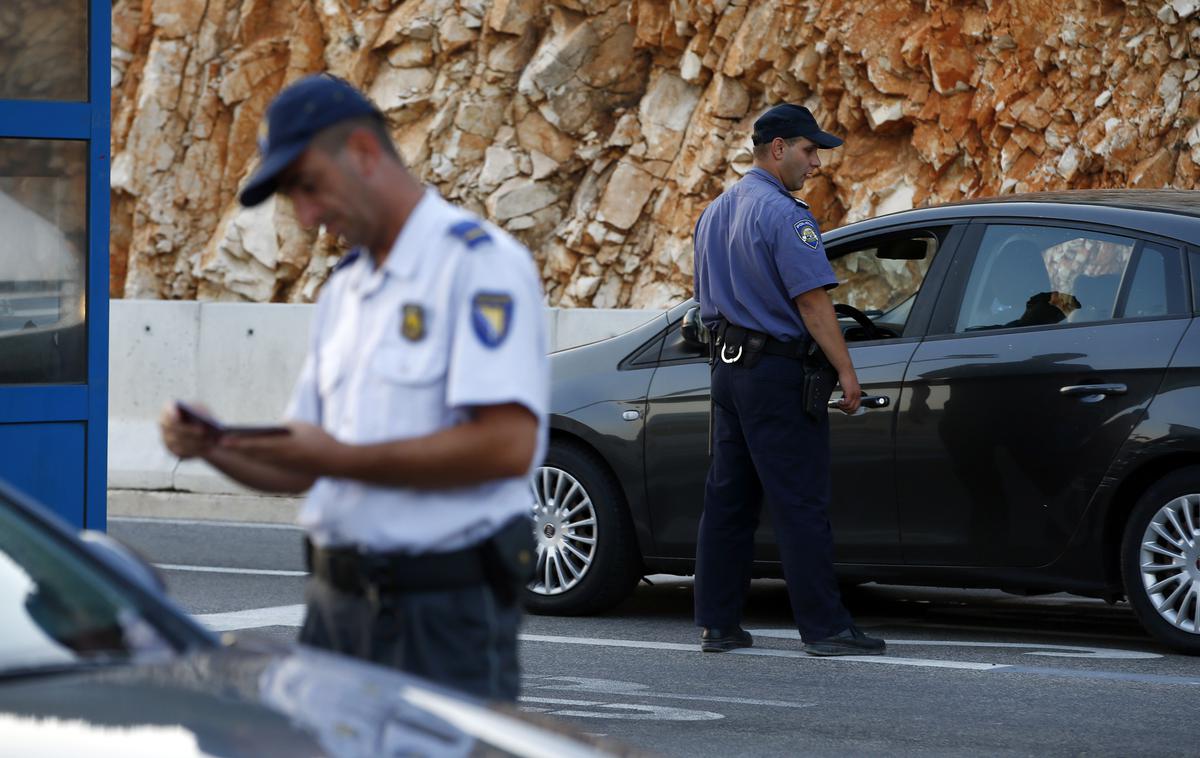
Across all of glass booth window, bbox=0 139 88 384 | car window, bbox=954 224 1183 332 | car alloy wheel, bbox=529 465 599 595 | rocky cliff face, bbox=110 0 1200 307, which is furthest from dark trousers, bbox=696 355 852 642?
rocky cliff face, bbox=110 0 1200 307

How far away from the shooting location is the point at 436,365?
2.99 m

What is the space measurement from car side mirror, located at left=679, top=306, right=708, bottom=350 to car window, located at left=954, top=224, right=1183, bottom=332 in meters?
0.99

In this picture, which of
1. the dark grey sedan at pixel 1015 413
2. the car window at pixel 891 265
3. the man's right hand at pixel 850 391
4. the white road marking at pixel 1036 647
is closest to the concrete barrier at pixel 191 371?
the car window at pixel 891 265

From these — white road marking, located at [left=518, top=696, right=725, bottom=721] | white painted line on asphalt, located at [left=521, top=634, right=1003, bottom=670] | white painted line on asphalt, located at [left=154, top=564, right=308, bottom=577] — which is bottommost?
white road marking, located at [left=518, top=696, right=725, bottom=721]

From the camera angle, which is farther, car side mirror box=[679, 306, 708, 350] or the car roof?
car side mirror box=[679, 306, 708, 350]

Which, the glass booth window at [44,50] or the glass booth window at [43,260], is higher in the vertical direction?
the glass booth window at [44,50]

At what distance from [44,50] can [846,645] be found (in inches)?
139

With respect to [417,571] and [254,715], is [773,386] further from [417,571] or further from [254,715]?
[254,715]

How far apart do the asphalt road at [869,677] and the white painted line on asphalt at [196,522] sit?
81.4 inches

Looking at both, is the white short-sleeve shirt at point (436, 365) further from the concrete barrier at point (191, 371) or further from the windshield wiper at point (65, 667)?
the concrete barrier at point (191, 371)

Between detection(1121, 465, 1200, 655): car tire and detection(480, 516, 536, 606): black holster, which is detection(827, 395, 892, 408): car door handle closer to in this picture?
detection(1121, 465, 1200, 655): car tire

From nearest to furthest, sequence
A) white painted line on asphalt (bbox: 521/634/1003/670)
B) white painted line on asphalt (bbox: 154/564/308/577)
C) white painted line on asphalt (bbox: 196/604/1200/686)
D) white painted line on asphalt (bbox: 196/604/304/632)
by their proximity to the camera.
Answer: white painted line on asphalt (bbox: 196/604/1200/686) → white painted line on asphalt (bbox: 521/634/1003/670) → white painted line on asphalt (bbox: 196/604/304/632) → white painted line on asphalt (bbox: 154/564/308/577)

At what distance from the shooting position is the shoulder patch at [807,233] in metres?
7.25

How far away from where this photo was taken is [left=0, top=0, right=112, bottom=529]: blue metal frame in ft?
21.9
